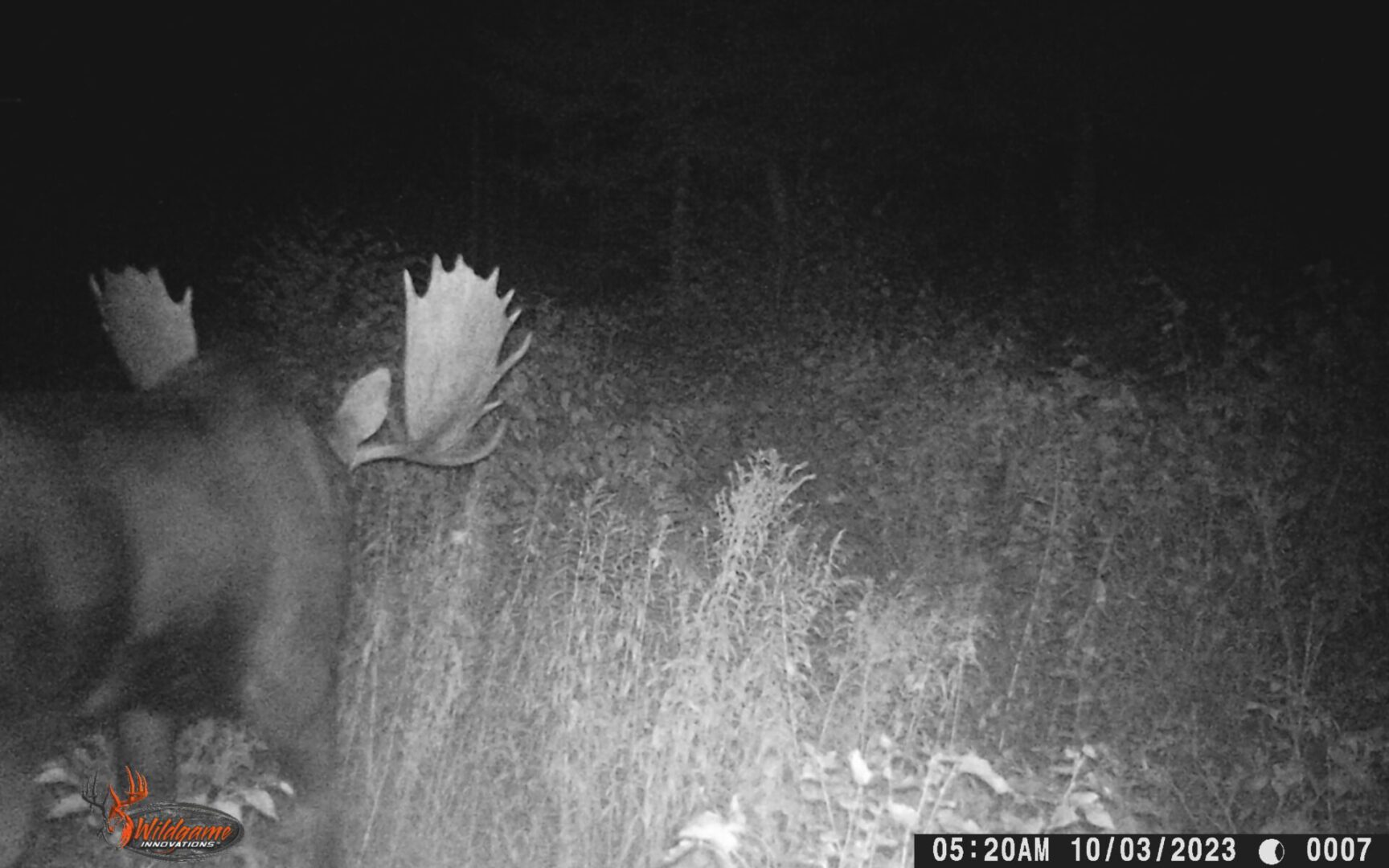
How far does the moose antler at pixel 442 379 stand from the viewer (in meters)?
2.13

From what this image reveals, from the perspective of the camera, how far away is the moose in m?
1.92

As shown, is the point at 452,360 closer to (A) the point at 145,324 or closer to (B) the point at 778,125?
(A) the point at 145,324

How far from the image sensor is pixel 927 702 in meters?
2.26

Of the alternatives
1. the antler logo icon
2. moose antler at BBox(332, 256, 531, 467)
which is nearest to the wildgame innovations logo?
the antler logo icon

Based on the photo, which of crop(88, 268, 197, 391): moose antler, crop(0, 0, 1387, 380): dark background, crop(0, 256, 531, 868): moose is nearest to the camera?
crop(0, 256, 531, 868): moose

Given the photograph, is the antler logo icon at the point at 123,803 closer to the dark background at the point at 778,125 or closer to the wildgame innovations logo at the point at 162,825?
the wildgame innovations logo at the point at 162,825

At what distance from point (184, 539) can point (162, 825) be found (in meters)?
0.59

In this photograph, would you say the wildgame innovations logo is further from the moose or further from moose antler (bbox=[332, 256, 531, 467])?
moose antler (bbox=[332, 256, 531, 467])

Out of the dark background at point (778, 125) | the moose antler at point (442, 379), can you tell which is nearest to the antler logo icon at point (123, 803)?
the moose antler at point (442, 379)

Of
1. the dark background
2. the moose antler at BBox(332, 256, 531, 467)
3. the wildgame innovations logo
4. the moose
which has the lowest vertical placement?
the wildgame innovations logo

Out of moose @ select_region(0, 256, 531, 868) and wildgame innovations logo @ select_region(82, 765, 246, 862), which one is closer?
moose @ select_region(0, 256, 531, 868)

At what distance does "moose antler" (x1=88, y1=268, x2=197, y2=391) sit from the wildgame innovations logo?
76 cm

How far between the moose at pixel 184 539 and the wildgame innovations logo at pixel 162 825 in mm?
38

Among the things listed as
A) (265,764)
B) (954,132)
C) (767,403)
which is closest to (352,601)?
(265,764)
